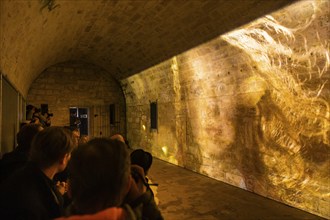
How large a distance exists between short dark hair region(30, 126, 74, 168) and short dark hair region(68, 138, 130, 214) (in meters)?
0.58

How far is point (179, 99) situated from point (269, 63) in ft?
11.4

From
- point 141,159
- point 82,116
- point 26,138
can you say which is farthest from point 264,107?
point 82,116

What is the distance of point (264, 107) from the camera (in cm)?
493

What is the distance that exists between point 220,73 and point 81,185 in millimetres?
5469

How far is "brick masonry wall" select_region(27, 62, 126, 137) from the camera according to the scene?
10484mm

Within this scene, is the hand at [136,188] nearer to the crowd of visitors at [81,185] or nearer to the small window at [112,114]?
the crowd of visitors at [81,185]

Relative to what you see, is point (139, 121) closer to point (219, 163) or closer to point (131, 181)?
point (219, 163)

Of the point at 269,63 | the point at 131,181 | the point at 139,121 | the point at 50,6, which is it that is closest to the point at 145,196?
the point at 131,181

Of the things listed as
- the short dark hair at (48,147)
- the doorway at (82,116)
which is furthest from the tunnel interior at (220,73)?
the doorway at (82,116)

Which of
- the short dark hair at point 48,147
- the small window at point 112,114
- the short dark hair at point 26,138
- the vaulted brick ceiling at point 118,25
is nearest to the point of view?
the short dark hair at point 48,147

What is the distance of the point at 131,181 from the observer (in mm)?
1122

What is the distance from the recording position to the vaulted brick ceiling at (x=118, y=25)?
3.69m

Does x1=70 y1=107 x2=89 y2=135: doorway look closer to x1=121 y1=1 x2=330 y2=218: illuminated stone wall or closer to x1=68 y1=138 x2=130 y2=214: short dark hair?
x1=121 y1=1 x2=330 y2=218: illuminated stone wall

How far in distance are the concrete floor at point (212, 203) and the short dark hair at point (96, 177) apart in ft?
11.4
